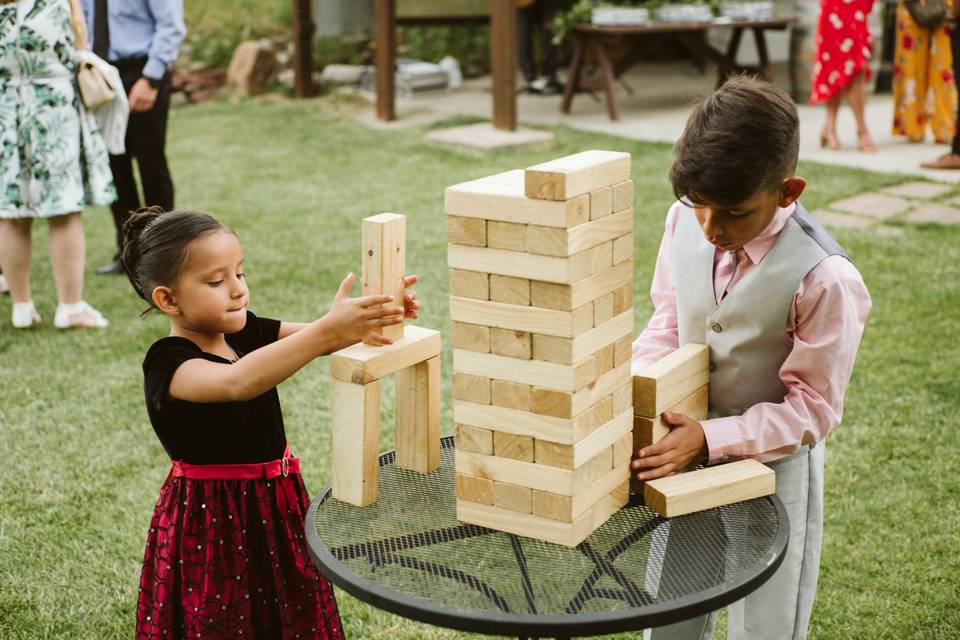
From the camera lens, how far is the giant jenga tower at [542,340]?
1.45 m

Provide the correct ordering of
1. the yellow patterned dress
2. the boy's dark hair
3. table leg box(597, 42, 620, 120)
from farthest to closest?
table leg box(597, 42, 620, 120) < the yellow patterned dress < the boy's dark hair

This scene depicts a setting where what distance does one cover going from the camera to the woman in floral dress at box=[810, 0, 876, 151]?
23.0 feet

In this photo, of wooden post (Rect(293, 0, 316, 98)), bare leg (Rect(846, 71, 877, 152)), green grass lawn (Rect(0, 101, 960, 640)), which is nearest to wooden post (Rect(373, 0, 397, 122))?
wooden post (Rect(293, 0, 316, 98))

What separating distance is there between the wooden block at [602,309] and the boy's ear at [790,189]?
35cm

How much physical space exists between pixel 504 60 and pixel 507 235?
259 inches

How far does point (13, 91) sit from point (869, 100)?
7.23m

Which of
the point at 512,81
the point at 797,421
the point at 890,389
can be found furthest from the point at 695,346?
the point at 512,81

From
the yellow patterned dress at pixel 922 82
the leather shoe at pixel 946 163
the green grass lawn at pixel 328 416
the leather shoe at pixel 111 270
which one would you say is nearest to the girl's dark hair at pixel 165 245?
the green grass lawn at pixel 328 416

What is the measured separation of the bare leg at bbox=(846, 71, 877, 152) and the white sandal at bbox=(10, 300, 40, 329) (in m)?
5.32

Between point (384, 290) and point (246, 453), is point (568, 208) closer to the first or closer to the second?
point (384, 290)

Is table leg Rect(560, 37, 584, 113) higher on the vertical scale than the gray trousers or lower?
higher

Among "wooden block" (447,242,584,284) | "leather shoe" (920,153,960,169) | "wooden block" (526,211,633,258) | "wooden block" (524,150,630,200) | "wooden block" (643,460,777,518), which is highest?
"wooden block" (524,150,630,200)

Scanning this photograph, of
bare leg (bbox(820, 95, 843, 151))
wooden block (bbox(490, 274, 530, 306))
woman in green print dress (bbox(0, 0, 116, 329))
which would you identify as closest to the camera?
wooden block (bbox(490, 274, 530, 306))

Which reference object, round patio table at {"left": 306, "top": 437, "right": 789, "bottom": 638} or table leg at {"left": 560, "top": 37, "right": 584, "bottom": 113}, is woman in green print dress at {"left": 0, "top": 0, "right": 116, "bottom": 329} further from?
table leg at {"left": 560, "top": 37, "right": 584, "bottom": 113}
